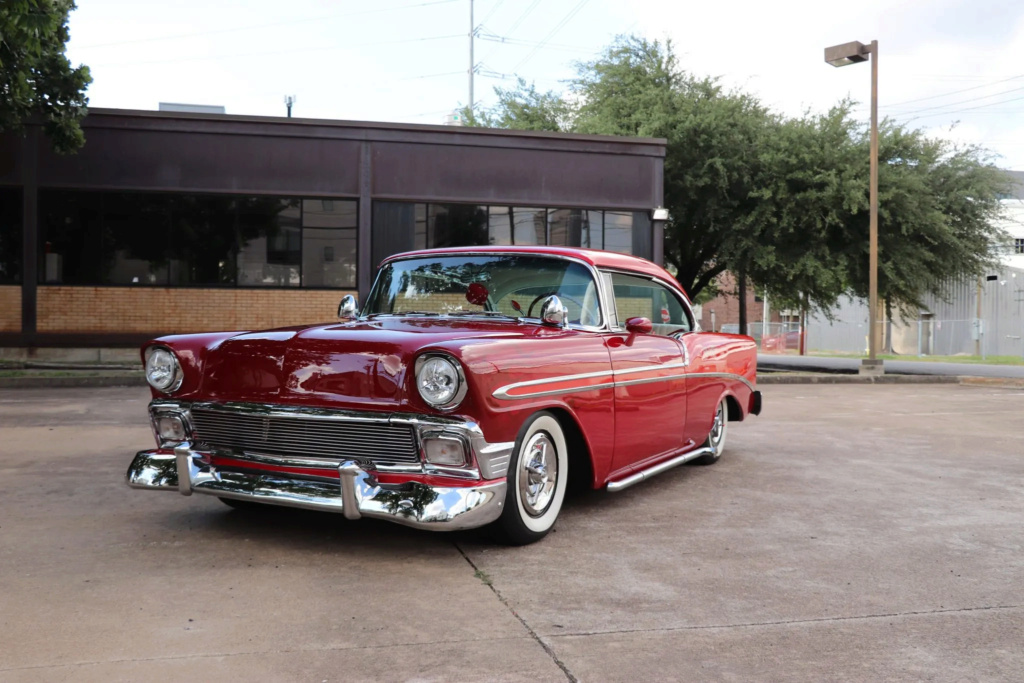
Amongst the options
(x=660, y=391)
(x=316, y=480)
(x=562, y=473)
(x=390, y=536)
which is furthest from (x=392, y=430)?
(x=660, y=391)

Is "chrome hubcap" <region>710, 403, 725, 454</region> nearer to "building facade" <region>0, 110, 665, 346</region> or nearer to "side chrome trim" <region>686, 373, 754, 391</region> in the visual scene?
"side chrome trim" <region>686, 373, 754, 391</region>

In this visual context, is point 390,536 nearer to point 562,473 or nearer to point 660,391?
point 562,473

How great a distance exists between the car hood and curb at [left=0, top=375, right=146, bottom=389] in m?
10.6

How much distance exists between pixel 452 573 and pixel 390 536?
690mm

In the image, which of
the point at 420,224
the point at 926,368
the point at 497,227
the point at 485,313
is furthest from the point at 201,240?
the point at 926,368

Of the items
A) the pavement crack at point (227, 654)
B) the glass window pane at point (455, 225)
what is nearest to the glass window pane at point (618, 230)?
the glass window pane at point (455, 225)

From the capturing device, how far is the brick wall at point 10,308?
18.1 m

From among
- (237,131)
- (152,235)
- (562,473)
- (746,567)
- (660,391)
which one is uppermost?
(237,131)

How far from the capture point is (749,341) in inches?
Answer: 302

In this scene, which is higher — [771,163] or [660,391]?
[771,163]

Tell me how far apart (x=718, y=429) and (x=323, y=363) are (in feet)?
12.8

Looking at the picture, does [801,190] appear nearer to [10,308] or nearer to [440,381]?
[10,308]

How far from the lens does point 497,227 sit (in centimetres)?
2027

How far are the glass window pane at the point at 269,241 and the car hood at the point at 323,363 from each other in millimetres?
14776
